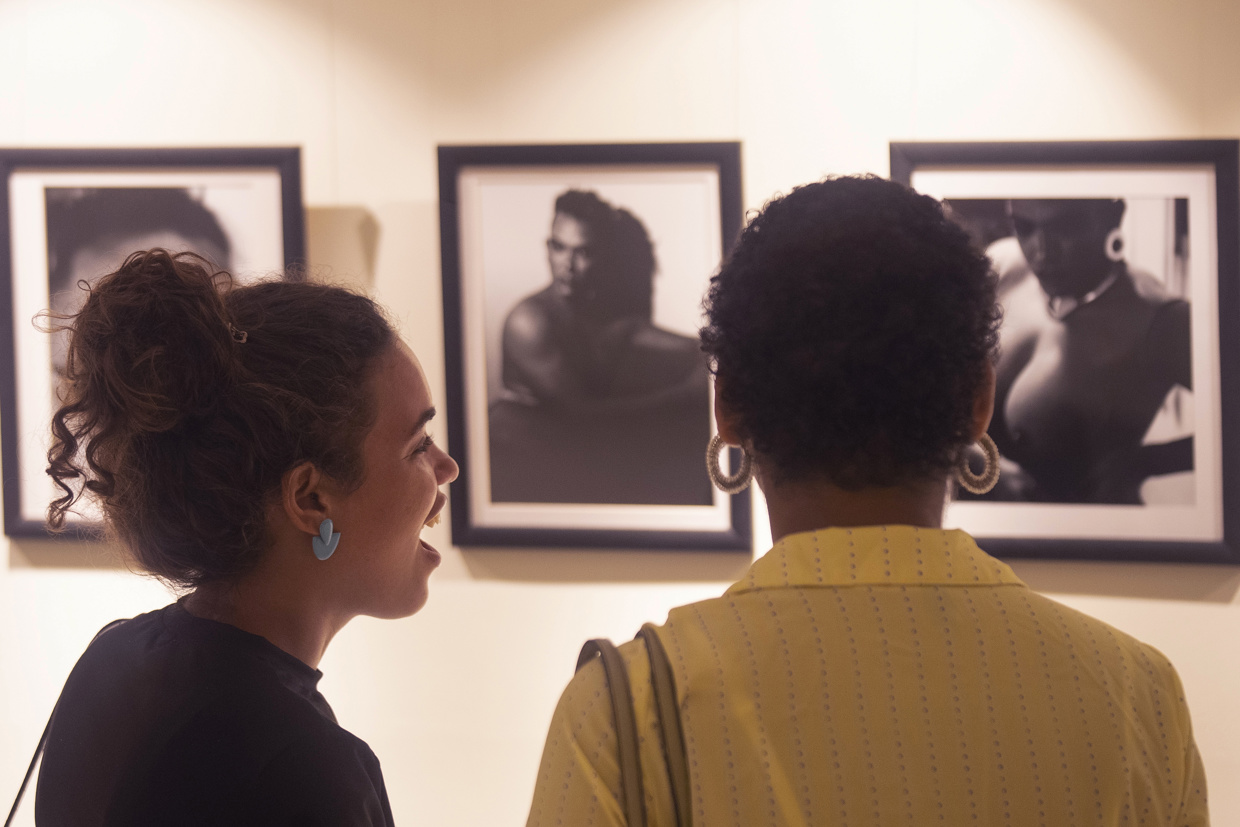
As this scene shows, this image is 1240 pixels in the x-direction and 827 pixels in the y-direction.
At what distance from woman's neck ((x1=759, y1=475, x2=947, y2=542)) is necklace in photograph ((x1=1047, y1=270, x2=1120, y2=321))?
107cm

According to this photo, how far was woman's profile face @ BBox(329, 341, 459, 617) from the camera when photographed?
1.05m

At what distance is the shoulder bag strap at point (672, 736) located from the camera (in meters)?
0.58

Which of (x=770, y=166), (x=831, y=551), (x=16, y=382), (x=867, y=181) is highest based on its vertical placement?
(x=770, y=166)

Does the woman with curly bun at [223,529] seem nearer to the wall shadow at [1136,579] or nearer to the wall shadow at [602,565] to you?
the wall shadow at [602,565]

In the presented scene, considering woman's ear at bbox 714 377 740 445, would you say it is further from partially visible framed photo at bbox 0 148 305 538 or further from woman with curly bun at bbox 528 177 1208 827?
partially visible framed photo at bbox 0 148 305 538

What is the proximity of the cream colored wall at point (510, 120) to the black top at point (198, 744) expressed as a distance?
2.56 ft

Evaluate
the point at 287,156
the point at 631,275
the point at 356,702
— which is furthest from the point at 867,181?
the point at 356,702

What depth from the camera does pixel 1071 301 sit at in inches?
61.8

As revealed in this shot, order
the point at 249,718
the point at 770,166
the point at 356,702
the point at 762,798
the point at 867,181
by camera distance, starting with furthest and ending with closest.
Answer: the point at 356,702 < the point at 770,166 < the point at 249,718 < the point at 867,181 < the point at 762,798

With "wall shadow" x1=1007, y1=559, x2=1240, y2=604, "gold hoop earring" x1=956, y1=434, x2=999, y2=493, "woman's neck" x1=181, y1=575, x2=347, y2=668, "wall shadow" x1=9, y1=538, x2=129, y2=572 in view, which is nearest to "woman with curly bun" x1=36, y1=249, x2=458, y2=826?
"woman's neck" x1=181, y1=575, x2=347, y2=668

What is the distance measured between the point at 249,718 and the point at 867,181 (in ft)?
2.50

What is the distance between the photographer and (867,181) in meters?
0.67

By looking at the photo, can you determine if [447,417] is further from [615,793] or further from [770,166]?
[615,793]

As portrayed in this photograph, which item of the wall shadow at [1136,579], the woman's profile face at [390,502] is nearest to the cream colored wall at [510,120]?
the wall shadow at [1136,579]
